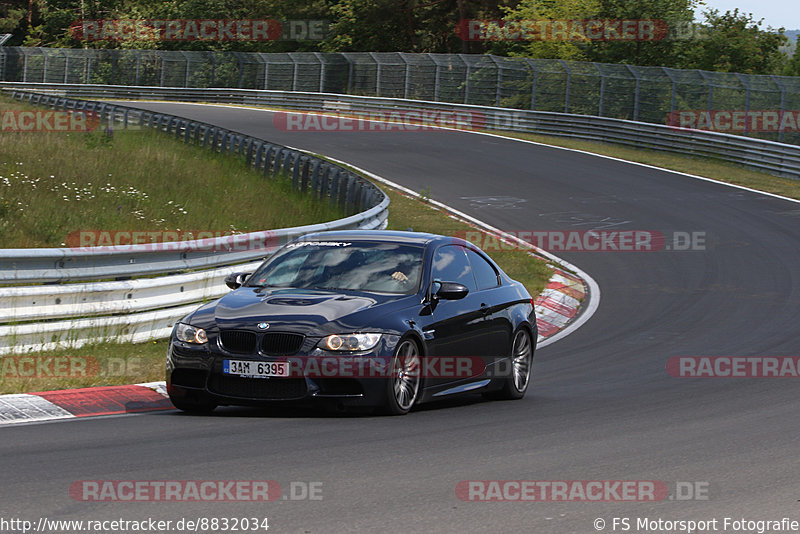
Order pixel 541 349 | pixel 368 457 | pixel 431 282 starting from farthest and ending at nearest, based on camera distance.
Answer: pixel 541 349
pixel 431 282
pixel 368 457

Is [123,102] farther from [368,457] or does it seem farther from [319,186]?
[368,457]

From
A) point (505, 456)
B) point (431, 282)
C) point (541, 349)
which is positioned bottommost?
point (541, 349)

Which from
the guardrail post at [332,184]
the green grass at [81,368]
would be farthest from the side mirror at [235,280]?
the guardrail post at [332,184]

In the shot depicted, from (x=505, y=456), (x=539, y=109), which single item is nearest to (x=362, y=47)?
(x=539, y=109)

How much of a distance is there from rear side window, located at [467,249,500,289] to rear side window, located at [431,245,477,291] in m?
0.09

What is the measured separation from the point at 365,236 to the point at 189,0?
68.7 meters

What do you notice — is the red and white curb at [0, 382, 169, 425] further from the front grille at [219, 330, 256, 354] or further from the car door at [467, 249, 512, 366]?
the car door at [467, 249, 512, 366]

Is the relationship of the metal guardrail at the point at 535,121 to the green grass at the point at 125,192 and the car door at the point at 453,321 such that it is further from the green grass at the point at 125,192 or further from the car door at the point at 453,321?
the car door at the point at 453,321

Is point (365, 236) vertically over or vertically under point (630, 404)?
over

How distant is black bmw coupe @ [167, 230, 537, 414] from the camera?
8.43m

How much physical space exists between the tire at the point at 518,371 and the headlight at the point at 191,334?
3.12 metres

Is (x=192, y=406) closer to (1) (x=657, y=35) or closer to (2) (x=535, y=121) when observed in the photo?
(2) (x=535, y=121)

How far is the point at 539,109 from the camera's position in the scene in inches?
1682

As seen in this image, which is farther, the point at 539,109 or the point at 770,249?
the point at 539,109
